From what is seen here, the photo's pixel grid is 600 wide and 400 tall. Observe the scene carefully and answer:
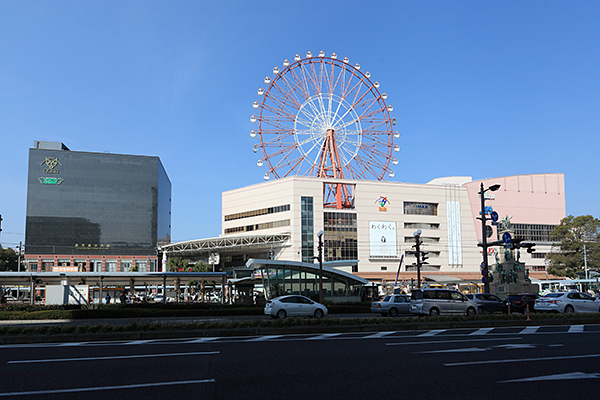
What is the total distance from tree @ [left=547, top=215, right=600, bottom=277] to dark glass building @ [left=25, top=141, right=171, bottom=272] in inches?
4291

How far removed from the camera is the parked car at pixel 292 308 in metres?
29.6

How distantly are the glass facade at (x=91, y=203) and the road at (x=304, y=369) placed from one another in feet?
472

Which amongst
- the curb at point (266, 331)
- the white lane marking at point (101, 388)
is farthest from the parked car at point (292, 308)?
the white lane marking at point (101, 388)

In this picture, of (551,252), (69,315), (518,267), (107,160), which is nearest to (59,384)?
(69,315)

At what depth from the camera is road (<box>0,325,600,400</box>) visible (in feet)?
24.7

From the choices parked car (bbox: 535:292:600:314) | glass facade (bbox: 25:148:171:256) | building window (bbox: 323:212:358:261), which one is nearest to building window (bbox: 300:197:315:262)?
building window (bbox: 323:212:358:261)

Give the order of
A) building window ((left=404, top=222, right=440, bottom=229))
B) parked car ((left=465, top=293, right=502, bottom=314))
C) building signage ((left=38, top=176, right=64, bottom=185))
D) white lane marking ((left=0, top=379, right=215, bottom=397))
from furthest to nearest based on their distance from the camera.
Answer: building signage ((left=38, top=176, right=64, bottom=185))
building window ((left=404, top=222, right=440, bottom=229))
parked car ((left=465, top=293, right=502, bottom=314))
white lane marking ((left=0, top=379, right=215, bottom=397))

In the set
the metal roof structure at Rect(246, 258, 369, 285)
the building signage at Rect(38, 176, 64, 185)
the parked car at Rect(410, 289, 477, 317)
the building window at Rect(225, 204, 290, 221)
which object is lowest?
the parked car at Rect(410, 289, 477, 317)

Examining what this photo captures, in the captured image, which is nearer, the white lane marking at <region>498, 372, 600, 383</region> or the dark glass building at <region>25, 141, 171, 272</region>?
the white lane marking at <region>498, 372, 600, 383</region>

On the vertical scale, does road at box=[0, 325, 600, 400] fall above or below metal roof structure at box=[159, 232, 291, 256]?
below

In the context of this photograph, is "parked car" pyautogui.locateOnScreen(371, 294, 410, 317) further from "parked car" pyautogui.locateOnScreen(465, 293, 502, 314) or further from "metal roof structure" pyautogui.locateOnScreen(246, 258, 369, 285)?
"metal roof structure" pyautogui.locateOnScreen(246, 258, 369, 285)

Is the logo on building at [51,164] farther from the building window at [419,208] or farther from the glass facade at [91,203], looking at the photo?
the building window at [419,208]

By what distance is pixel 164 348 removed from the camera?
1328cm

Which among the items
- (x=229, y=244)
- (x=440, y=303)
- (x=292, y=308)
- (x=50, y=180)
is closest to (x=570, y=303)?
(x=440, y=303)
